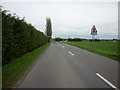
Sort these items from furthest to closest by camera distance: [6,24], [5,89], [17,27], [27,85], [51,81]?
[17,27] < [6,24] < [51,81] < [27,85] < [5,89]

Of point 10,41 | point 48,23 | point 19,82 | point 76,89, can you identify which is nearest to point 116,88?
point 76,89

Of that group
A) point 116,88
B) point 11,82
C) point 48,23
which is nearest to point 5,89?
point 11,82

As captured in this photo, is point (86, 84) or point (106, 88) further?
point (86, 84)

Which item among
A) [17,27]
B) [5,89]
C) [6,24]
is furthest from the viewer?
[17,27]

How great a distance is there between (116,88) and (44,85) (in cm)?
263

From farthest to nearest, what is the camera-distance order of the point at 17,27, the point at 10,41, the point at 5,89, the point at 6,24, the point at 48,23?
the point at 48,23 → the point at 17,27 → the point at 10,41 → the point at 6,24 → the point at 5,89

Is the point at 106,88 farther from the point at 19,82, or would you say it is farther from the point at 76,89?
the point at 19,82

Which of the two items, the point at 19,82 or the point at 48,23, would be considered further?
the point at 48,23

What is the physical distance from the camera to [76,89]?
14.6 feet

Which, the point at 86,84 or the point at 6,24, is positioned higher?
the point at 6,24

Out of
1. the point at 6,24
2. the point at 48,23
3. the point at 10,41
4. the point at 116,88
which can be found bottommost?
the point at 116,88

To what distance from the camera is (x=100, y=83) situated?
500 centimetres

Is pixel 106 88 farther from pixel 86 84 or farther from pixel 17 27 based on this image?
pixel 17 27

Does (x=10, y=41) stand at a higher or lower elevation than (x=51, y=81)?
higher
